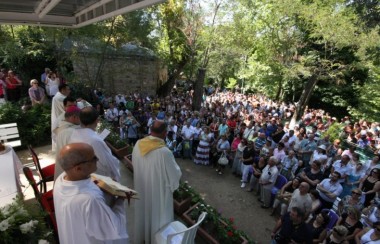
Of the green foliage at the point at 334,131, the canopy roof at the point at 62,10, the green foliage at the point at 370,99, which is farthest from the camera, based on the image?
the green foliage at the point at 370,99

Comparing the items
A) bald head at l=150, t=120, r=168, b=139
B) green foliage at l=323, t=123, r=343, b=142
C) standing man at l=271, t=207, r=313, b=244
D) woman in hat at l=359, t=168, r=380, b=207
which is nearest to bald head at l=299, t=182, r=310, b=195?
standing man at l=271, t=207, r=313, b=244

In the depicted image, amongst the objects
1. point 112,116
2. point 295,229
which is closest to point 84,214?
point 295,229

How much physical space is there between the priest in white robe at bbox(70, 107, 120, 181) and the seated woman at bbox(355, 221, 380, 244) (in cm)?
429

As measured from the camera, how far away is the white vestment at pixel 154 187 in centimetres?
333

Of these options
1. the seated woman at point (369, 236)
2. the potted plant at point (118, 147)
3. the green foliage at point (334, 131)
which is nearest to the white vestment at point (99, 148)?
the potted plant at point (118, 147)

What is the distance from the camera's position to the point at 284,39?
16.4 m

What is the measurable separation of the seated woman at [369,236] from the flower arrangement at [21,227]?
4.84 m

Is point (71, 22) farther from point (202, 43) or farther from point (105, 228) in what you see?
point (202, 43)

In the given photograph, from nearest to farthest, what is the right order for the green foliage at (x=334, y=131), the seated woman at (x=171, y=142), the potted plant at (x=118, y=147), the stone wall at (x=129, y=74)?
the potted plant at (x=118, y=147)
the seated woman at (x=171, y=142)
the green foliage at (x=334, y=131)
the stone wall at (x=129, y=74)

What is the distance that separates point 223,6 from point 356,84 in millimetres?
12727

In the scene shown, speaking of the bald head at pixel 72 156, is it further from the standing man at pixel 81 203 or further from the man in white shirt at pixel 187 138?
the man in white shirt at pixel 187 138

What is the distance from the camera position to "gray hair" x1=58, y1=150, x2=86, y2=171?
2.00 m

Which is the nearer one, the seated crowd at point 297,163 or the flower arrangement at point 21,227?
the flower arrangement at point 21,227

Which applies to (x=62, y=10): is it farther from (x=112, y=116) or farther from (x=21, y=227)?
(x=112, y=116)
